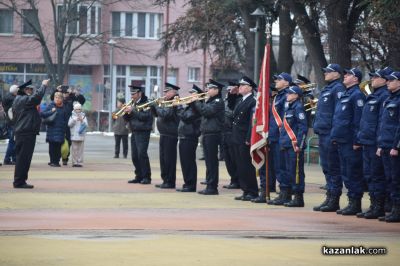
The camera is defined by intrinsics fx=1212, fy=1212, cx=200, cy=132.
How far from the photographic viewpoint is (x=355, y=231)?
16000mm

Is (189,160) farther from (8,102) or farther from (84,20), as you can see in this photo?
(84,20)

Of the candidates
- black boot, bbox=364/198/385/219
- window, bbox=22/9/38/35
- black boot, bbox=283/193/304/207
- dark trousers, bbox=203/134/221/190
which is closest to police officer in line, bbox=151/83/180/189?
dark trousers, bbox=203/134/221/190

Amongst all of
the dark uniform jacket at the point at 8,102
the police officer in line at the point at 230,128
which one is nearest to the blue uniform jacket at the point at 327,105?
the police officer in line at the point at 230,128

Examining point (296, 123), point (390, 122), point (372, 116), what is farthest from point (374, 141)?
point (296, 123)

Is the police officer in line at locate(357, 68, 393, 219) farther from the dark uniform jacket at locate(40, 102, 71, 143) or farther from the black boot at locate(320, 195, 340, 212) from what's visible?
the dark uniform jacket at locate(40, 102, 71, 143)

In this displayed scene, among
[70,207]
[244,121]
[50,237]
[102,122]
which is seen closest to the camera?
[50,237]

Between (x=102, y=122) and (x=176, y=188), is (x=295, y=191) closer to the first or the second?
(x=176, y=188)

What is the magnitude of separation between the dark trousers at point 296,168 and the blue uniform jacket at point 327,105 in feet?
2.56

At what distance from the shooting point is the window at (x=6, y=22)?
7188 centimetres

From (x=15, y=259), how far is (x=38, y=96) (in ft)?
32.9

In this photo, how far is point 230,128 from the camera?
23234mm

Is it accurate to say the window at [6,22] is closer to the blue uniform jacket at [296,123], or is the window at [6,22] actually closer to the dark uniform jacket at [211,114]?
the dark uniform jacket at [211,114]

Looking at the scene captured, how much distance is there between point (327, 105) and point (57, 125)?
42.8ft

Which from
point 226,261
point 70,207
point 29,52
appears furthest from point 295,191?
point 29,52
